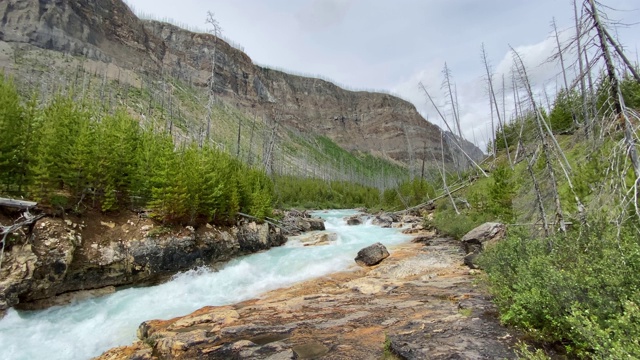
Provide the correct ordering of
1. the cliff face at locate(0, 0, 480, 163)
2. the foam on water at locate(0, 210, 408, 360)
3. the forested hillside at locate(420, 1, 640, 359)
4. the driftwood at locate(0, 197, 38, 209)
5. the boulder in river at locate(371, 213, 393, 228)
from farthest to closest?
1. the cliff face at locate(0, 0, 480, 163)
2. the boulder in river at locate(371, 213, 393, 228)
3. the driftwood at locate(0, 197, 38, 209)
4. the foam on water at locate(0, 210, 408, 360)
5. the forested hillside at locate(420, 1, 640, 359)

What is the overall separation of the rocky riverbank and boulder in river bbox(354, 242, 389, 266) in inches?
307

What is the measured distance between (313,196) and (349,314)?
202ft

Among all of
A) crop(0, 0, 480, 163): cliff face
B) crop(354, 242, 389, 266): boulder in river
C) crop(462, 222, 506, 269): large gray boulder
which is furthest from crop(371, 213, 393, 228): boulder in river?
crop(462, 222, 506, 269): large gray boulder

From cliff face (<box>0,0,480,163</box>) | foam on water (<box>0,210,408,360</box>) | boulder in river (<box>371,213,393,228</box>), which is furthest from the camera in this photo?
cliff face (<box>0,0,480,163</box>)

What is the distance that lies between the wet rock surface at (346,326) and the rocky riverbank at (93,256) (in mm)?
4747

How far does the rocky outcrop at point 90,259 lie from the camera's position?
Answer: 36.2 feet

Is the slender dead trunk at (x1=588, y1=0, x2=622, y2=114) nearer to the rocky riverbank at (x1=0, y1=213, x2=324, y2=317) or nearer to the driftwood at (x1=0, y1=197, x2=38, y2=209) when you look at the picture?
the rocky riverbank at (x1=0, y1=213, x2=324, y2=317)

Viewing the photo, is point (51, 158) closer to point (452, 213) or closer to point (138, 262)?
point (138, 262)

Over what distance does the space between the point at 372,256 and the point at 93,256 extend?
1263cm

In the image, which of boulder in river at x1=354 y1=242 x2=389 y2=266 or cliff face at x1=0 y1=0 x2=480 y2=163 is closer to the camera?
boulder in river at x1=354 y1=242 x2=389 y2=266

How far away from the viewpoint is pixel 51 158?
13.0 metres

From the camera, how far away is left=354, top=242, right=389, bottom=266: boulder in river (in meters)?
17.2

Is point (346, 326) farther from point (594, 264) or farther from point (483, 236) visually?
point (483, 236)

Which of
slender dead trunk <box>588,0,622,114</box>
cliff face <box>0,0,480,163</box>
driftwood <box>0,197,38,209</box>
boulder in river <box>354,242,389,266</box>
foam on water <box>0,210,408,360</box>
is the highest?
cliff face <box>0,0,480,163</box>
